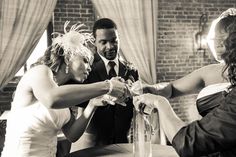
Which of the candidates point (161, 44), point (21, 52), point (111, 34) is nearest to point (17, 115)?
point (111, 34)

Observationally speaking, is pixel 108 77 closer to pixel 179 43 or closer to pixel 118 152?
pixel 118 152

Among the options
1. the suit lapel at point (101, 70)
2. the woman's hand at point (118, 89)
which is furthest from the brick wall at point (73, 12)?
the woman's hand at point (118, 89)

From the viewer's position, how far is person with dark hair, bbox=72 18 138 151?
107 inches

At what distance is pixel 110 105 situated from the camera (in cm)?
275

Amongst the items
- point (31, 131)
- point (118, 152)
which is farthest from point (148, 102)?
point (118, 152)

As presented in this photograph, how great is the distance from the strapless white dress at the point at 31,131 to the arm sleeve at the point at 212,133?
35.1 inches

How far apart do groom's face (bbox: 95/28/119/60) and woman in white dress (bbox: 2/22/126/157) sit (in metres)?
0.90

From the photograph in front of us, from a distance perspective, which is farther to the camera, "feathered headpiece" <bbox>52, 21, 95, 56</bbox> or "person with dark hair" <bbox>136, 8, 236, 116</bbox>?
"feathered headpiece" <bbox>52, 21, 95, 56</bbox>

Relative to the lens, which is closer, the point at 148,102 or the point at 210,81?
the point at 148,102

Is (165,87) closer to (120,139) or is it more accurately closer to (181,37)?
(120,139)

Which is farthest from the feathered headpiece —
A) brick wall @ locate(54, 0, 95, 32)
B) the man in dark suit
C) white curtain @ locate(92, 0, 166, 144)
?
white curtain @ locate(92, 0, 166, 144)

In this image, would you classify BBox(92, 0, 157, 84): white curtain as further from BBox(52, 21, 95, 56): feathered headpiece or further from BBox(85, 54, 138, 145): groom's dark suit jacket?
BBox(52, 21, 95, 56): feathered headpiece

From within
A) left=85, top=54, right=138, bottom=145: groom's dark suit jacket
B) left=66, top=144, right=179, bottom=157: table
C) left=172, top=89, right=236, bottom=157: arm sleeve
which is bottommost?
left=66, top=144, right=179, bottom=157: table

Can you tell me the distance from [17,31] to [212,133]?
12.1ft
